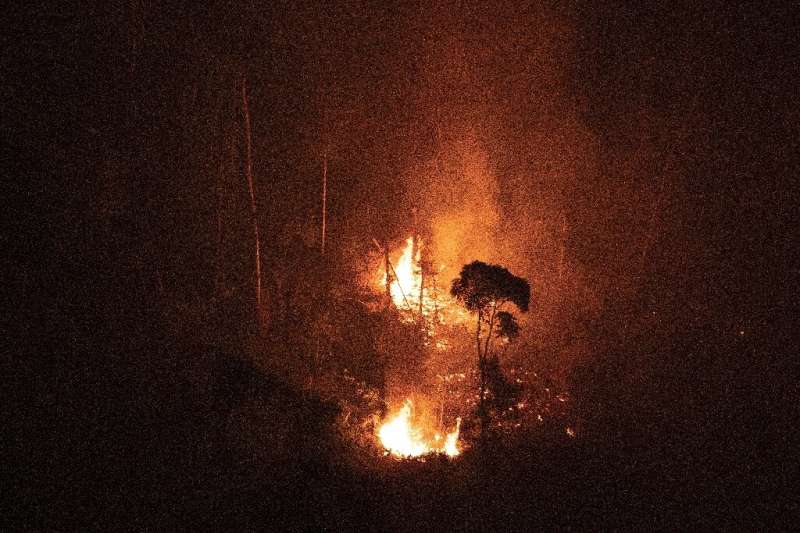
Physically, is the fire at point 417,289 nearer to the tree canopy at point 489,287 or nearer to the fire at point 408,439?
the fire at point 408,439

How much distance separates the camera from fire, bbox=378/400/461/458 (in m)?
12.0

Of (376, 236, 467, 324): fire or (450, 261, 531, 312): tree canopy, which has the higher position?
(376, 236, 467, 324): fire

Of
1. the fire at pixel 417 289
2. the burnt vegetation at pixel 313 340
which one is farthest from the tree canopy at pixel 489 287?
the fire at pixel 417 289

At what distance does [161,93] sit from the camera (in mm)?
14234

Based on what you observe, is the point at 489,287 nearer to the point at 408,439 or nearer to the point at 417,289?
the point at 408,439

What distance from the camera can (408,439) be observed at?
12.7 meters

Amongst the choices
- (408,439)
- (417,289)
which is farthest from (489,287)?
(417,289)

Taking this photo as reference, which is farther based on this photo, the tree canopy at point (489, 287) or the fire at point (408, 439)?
the fire at point (408, 439)

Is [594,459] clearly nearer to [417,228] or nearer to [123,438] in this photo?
[123,438]

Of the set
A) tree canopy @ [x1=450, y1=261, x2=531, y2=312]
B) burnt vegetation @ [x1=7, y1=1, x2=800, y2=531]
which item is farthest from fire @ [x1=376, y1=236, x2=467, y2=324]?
tree canopy @ [x1=450, y1=261, x2=531, y2=312]

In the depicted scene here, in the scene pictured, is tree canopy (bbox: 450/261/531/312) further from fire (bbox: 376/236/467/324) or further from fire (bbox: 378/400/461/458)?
fire (bbox: 376/236/467/324)

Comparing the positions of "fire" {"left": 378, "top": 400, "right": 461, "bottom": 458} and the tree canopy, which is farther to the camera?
"fire" {"left": 378, "top": 400, "right": 461, "bottom": 458}

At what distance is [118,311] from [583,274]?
2223cm

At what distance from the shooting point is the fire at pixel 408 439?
11959 millimetres
